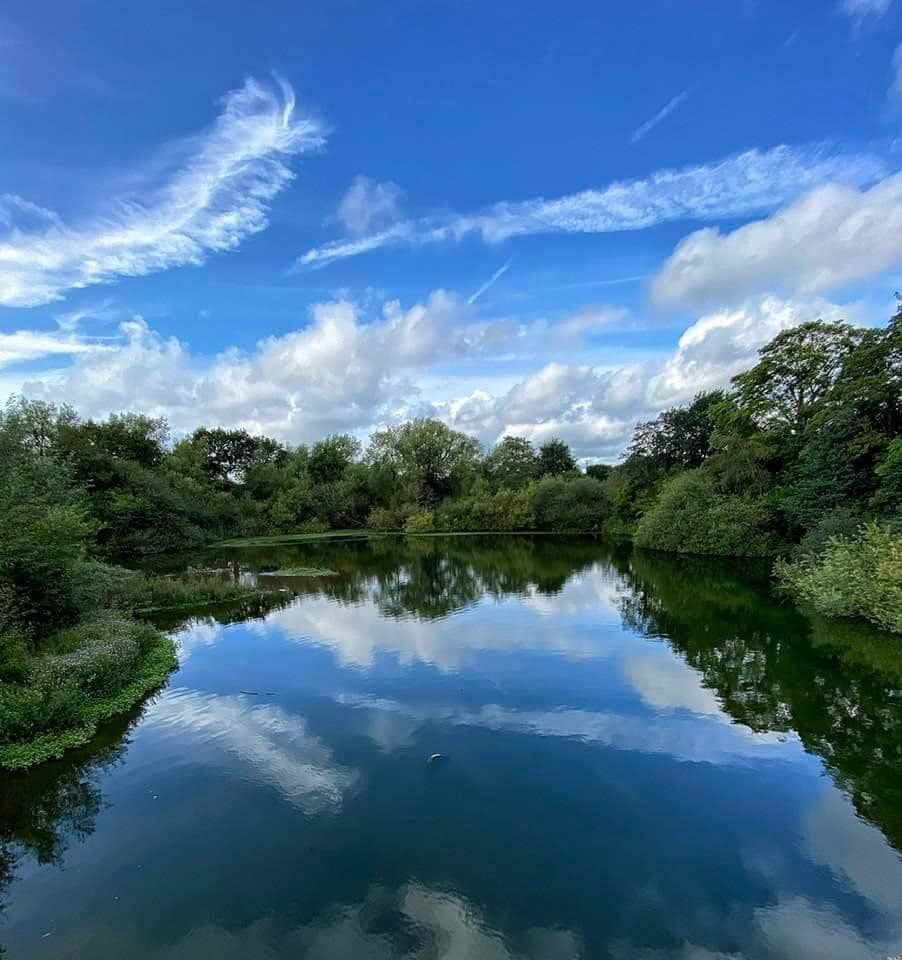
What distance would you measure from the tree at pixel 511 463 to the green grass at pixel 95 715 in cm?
5922

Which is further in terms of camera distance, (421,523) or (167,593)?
(421,523)

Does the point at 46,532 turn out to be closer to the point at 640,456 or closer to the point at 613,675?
the point at 613,675

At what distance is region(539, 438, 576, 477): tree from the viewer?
79688 mm

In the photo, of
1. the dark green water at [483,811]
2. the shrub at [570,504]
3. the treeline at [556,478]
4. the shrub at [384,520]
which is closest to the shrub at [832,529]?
the treeline at [556,478]

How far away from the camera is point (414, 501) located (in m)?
72.2

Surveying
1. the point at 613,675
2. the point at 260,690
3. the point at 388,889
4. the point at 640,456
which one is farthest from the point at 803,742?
the point at 640,456

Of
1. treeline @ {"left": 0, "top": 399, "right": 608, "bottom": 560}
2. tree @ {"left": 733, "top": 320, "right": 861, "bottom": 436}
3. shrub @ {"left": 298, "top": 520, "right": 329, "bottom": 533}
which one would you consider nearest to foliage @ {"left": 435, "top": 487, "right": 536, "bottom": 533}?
treeline @ {"left": 0, "top": 399, "right": 608, "bottom": 560}

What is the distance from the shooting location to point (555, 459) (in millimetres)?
80312

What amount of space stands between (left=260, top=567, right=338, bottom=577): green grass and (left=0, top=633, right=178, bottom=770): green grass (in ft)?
54.9

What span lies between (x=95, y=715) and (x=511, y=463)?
67.5 meters

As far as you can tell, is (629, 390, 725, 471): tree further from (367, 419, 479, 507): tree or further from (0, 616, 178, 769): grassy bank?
(0, 616, 178, 769): grassy bank

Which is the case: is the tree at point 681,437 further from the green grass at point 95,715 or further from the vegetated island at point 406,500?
the green grass at point 95,715

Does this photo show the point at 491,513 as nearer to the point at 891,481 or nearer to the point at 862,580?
the point at 891,481

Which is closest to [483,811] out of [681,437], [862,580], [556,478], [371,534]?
[862,580]
